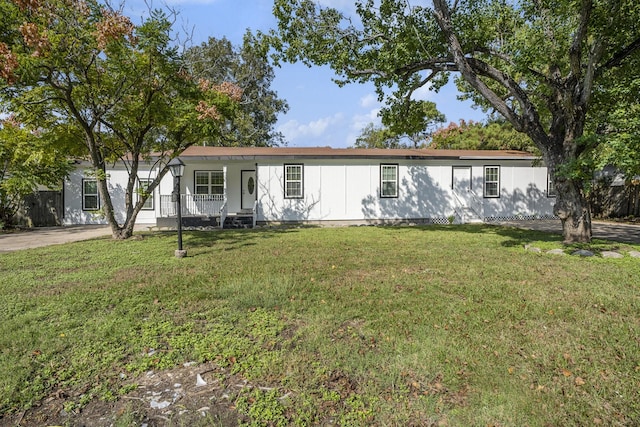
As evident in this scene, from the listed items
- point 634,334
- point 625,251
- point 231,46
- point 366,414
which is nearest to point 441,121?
point 231,46

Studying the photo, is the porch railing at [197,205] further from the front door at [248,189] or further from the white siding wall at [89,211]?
the white siding wall at [89,211]

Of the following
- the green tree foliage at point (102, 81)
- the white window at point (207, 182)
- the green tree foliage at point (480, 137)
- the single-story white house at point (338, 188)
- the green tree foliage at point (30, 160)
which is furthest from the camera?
the green tree foliage at point (480, 137)

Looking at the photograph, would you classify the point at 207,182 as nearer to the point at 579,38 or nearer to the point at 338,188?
the point at 338,188

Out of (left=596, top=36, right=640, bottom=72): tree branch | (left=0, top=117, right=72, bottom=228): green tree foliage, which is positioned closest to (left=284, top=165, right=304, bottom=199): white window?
(left=0, top=117, right=72, bottom=228): green tree foliage

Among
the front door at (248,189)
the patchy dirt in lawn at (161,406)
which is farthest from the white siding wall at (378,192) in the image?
the patchy dirt in lawn at (161,406)

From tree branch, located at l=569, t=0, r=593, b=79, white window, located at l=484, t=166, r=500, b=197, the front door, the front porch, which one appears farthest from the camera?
white window, located at l=484, t=166, r=500, b=197

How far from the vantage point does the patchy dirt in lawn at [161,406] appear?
7.93 feet

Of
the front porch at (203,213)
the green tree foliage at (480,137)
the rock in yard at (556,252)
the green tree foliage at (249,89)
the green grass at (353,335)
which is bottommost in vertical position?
the green grass at (353,335)

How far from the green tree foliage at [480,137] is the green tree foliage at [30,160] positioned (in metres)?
22.8

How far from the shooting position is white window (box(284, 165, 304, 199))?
14.9m

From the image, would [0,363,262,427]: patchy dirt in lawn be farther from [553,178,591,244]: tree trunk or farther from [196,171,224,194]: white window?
[196,171,224,194]: white window

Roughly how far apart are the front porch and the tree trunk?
1023cm

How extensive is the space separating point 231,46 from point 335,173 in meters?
19.0

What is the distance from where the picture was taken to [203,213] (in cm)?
1468
